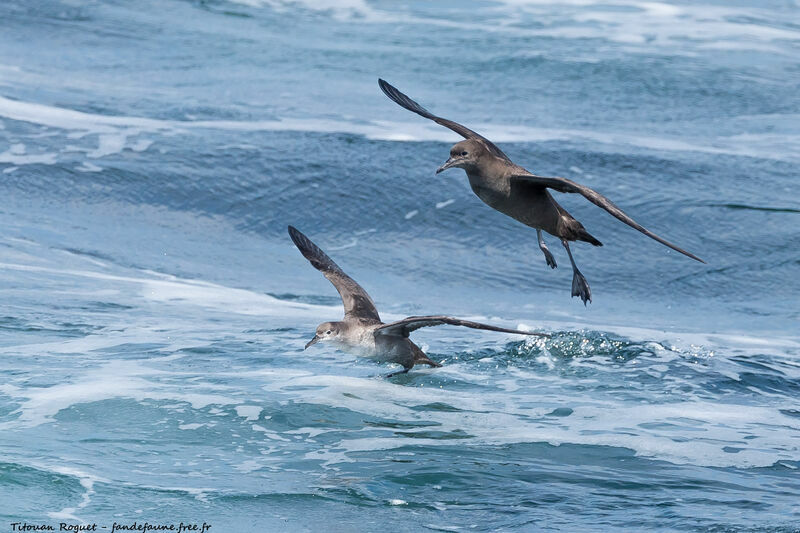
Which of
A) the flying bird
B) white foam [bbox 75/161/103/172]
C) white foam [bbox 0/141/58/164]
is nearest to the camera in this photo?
the flying bird

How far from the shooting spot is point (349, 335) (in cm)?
827

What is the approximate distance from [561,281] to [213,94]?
5.88 metres

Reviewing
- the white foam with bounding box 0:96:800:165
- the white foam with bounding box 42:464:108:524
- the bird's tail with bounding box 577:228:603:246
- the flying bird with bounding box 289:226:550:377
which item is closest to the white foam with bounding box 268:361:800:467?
the flying bird with bounding box 289:226:550:377

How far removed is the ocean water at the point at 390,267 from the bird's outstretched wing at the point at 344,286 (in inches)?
17.3

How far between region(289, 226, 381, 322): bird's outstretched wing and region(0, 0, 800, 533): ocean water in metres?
0.44

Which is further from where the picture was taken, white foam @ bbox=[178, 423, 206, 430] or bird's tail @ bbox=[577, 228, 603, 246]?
bird's tail @ bbox=[577, 228, 603, 246]

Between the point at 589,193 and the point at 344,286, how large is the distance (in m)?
2.91

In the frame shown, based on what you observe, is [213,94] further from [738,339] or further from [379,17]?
[738,339]

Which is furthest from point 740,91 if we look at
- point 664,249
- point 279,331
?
point 279,331

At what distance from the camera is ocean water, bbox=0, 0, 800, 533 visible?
6.25 meters

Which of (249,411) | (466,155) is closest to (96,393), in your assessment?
(249,411)

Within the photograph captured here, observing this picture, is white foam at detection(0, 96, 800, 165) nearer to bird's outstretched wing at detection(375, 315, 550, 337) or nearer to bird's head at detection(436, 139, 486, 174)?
bird's outstretched wing at detection(375, 315, 550, 337)

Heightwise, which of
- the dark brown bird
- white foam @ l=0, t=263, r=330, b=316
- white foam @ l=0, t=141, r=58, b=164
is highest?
the dark brown bird

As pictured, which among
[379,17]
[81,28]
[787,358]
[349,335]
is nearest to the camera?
[349,335]
